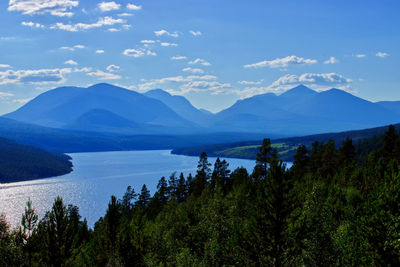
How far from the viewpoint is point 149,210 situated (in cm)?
10812

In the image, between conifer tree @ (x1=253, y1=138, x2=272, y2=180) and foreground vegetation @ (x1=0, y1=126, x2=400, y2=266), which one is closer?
foreground vegetation @ (x1=0, y1=126, x2=400, y2=266)

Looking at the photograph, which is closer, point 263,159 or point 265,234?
point 265,234

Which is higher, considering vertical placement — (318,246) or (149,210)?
(318,246)

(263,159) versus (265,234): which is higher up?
(263,159)

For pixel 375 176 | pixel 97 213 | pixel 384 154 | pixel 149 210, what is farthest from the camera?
pixel 97 213

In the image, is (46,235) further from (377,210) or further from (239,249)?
(377,210)

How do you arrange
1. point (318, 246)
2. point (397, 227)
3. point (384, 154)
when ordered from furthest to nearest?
1. point (384, 154)
2. point (318, 246)
3. point (397, 227)

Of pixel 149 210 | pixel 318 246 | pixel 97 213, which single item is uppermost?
pixel 318 246

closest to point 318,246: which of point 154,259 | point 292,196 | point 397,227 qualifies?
point 292,196

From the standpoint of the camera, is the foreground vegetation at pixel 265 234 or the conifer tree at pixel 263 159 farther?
the conifer tree at pixel 263 159

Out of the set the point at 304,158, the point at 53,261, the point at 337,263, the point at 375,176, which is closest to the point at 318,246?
the point at 337,263

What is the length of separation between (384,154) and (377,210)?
73.4m

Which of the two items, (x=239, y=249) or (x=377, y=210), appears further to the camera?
(x=239, y=249)

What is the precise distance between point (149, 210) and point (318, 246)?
79433 mm
